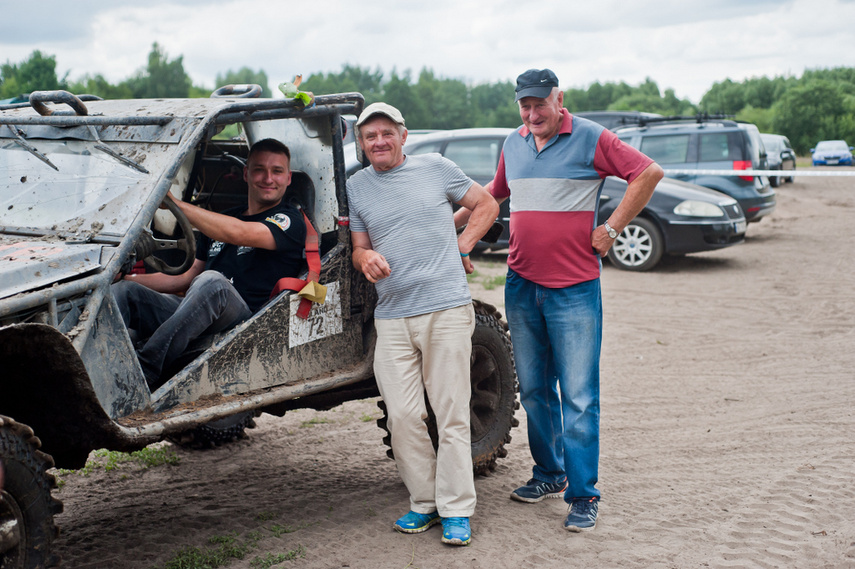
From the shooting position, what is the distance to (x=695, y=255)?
524 inches

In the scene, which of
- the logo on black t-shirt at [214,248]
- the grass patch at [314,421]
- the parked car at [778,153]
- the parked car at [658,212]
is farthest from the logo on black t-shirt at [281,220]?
the parked car at [778,153]

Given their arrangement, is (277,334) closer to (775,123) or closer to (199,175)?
(199,175)

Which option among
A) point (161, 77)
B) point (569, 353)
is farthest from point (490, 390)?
point (161, 77)

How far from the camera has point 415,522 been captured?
4074 mm

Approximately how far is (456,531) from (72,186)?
2.27 metres

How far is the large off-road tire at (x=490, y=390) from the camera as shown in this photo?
4688mm

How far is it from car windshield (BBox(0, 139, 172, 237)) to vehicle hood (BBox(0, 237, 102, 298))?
0.51 ft

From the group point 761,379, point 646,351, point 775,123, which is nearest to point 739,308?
point 646,351

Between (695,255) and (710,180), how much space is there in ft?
4.09

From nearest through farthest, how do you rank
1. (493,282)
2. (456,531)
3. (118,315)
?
(118,315), (456,531), (493,282)

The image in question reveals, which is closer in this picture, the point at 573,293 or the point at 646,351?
the point at 573,293

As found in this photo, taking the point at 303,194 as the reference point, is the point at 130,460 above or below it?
below

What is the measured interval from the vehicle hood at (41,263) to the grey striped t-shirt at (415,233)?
1.29m

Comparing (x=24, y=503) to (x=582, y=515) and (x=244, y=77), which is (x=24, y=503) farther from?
(x=244, y=77)
